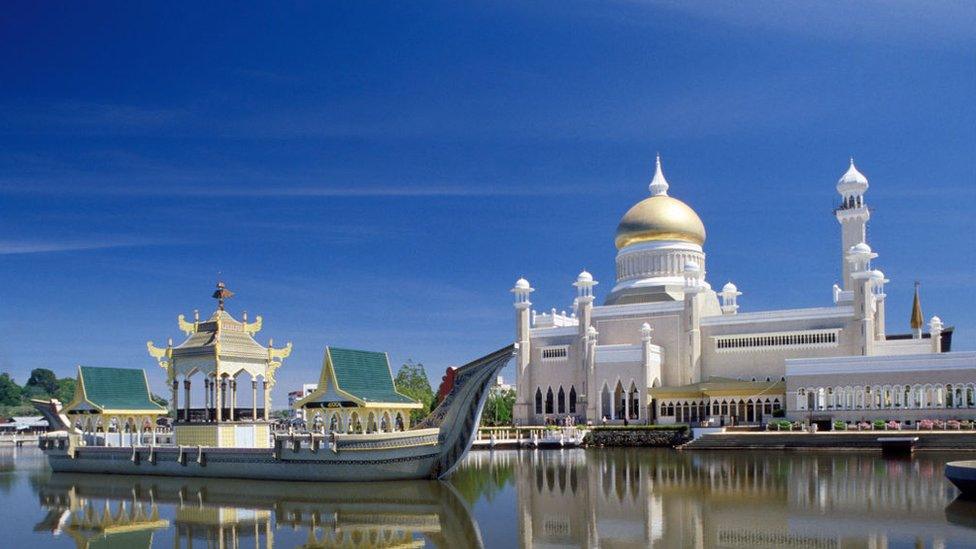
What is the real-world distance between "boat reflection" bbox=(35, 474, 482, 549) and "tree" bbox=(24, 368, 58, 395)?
103 metres

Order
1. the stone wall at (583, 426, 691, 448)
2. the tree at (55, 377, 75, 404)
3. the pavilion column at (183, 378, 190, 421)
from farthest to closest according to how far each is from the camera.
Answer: the tree at (55, 377, 75, 404)
the stone wall at (583, 426, 691, 448)
the pavilion column at (183, 378, 190, 421)

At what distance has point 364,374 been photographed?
2856cm

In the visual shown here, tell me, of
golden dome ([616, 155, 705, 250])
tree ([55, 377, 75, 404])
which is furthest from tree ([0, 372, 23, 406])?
golden dome ([616, 155, 705, 250])

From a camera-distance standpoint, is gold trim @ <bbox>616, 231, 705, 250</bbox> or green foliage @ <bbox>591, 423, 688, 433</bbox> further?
gold trim @ <bbox>616, 231, 705, 250</bbox>

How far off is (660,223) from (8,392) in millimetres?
80574

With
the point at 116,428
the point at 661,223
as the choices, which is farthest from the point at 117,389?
A: the point at 661,223

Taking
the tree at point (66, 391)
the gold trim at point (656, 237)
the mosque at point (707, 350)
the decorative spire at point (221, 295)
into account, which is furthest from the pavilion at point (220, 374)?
the tree at point (66, 391)

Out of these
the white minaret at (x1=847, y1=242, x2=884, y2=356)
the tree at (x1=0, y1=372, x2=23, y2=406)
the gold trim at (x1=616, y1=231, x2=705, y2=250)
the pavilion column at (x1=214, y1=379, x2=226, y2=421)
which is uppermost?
the gold trim at (x1=616, y1=231, x2=705, y2=250)

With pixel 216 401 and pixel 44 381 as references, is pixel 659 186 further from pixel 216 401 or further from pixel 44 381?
pixel 44 381

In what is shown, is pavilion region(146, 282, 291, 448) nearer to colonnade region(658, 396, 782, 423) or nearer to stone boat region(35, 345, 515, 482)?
stone boat region(35, 345, 515, 482)

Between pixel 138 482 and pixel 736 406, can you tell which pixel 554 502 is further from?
pixel 736 406

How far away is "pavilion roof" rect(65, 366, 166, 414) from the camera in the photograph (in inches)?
1373

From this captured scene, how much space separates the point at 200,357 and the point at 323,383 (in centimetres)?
382

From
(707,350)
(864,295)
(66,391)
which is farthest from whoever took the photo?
(66,391)
